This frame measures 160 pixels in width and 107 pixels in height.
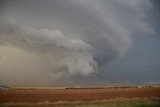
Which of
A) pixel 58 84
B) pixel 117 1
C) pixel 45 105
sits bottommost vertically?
pixel 45 105

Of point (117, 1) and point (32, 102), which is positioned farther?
point (117, 1)

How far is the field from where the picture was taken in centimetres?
473

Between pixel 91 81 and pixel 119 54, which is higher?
pixel 119 54

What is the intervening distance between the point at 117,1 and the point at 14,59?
6.54 feet

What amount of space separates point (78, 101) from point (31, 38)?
1.26m

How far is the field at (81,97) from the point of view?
4.73m

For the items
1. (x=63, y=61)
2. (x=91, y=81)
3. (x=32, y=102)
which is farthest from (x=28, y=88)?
(x=91, y=81)

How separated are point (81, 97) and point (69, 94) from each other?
0.67ft

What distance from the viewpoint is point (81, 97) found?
16.1ft

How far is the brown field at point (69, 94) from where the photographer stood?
4.73 m

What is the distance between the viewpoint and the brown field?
15.5ft

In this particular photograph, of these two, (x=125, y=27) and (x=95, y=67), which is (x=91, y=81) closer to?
(x=95, y=67)

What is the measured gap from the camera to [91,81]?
197 inches

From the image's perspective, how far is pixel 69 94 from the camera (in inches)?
192
